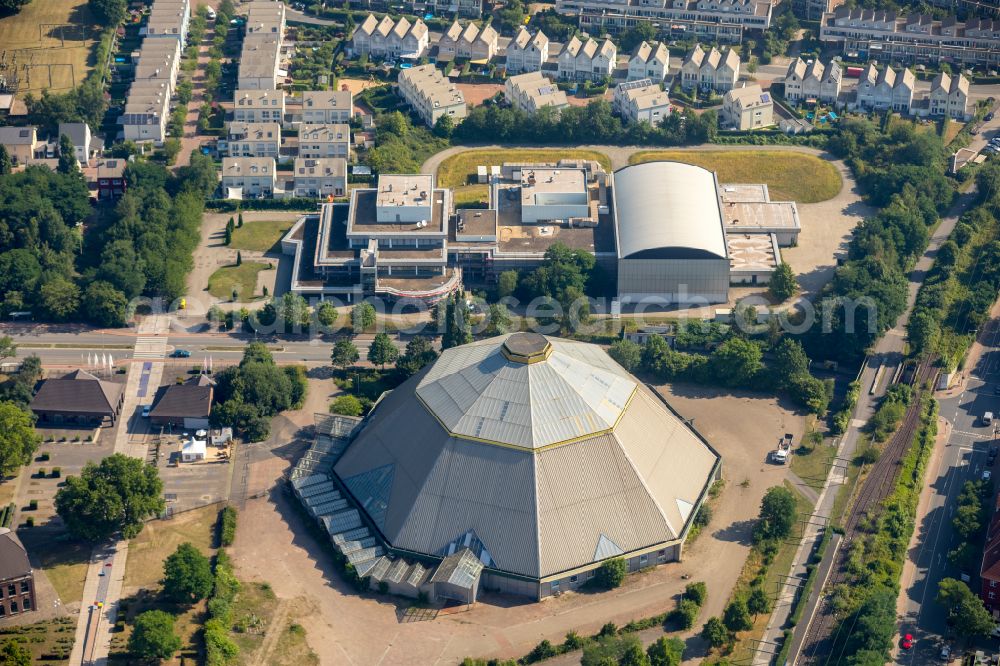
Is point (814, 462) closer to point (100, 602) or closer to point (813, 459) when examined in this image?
point (813, 459)

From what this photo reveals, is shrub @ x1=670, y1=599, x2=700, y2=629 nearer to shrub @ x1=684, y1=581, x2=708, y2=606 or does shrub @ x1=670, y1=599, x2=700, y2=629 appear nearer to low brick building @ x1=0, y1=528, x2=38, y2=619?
shrub @ x1=684, y1=581, x2=708, y2=606

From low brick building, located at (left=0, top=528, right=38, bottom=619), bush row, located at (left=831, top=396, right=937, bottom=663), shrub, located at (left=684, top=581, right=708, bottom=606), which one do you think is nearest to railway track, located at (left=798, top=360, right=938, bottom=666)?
bush row, located at (left=831, top=396, right=937, bottom=663)


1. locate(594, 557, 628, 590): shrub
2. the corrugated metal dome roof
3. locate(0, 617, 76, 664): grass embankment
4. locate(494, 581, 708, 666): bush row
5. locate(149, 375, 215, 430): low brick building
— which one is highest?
the corrugated metal dome roof

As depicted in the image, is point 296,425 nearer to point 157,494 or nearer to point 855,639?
point 157,494

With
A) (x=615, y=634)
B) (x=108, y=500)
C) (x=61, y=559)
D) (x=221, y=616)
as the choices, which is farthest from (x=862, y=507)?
(x=61, y=559)

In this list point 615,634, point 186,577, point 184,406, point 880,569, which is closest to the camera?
point 615,634

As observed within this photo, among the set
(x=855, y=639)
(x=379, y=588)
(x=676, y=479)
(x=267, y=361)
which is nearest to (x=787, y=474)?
(x=676, y=479)
